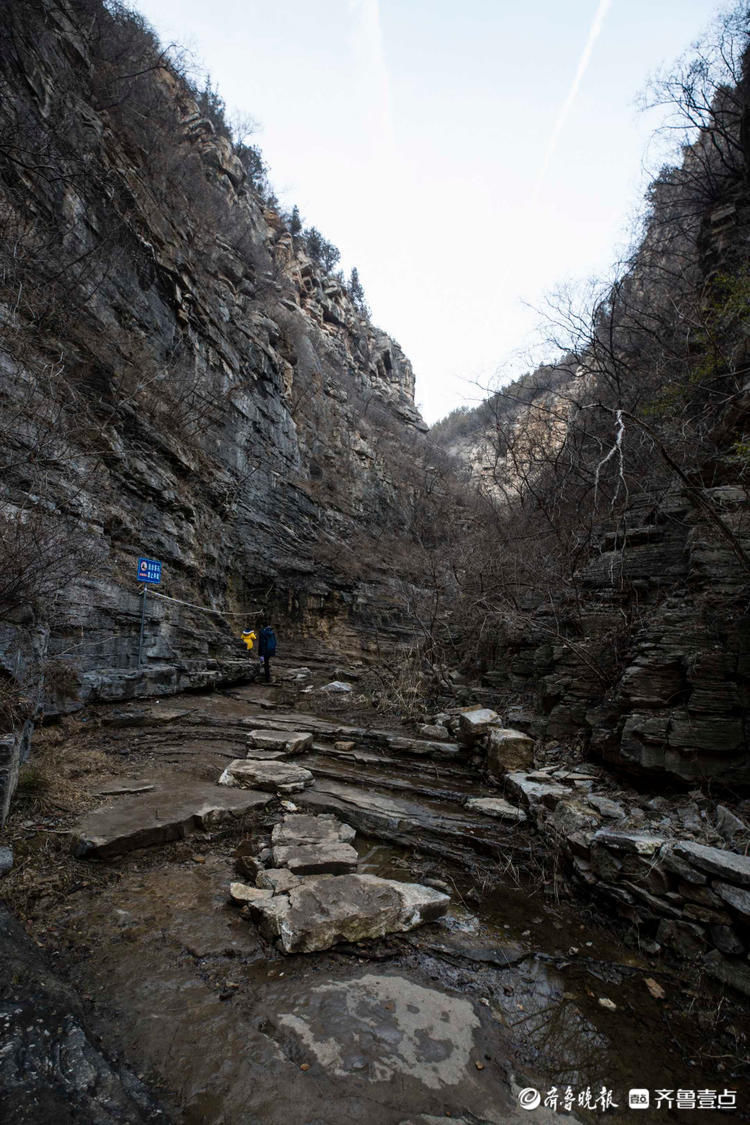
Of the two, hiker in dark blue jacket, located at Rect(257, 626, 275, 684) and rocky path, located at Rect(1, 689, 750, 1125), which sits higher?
hiker in dark blue jacket, located at Rect(257, 626, 275, 684)

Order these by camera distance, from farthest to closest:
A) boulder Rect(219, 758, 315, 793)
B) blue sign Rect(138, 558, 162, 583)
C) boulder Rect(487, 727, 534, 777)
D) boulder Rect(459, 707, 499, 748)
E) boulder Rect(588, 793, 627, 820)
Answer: blue sign Rect(138, 558, 162, 583), boulder Rect(459, 707, 499, 748), boulder Rect(487, 727, 534, 777), boulder Rect(219, 758, 315, 793), boulder Rect(588, 793, 627, 820)

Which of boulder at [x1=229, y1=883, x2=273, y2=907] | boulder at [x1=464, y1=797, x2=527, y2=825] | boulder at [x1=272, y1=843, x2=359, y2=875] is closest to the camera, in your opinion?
boulder at [x1=229, y1=883, x2=273, y2=907]

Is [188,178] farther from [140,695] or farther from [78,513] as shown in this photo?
[140,695]

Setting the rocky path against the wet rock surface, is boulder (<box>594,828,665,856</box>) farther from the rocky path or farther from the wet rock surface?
the wet rock surface

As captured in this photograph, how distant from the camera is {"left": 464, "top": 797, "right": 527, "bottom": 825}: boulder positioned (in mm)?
5020

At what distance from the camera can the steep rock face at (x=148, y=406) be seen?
7375mm

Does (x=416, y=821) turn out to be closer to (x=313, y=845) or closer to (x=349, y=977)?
(x=313, y=845)

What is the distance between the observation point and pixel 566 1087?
7.51 ft

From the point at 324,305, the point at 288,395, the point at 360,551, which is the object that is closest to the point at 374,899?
the point at 360,551

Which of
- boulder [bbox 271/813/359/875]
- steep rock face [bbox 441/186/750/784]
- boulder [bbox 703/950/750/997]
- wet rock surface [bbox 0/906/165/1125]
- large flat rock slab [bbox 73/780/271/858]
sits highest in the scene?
steep rock face [bbox 441/186/750/784]

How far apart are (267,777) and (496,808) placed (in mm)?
2690

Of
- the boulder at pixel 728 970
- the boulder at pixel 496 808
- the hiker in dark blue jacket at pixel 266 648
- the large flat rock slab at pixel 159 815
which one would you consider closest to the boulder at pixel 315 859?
the large flat rock slab at pixel 159 815

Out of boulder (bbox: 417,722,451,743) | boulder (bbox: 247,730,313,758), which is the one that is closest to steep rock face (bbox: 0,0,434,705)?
boulder (bbox: 247,730,313,758)

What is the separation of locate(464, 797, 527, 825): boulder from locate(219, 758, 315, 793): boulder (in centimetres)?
202
